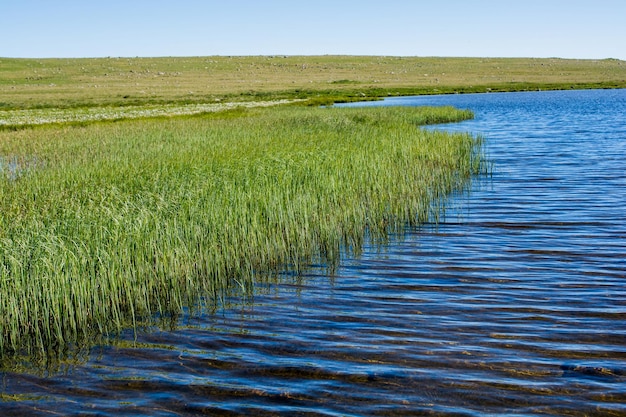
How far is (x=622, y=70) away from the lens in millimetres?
159625

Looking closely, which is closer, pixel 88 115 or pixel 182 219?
pixel 182 219

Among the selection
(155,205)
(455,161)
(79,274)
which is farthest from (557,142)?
(79,274)

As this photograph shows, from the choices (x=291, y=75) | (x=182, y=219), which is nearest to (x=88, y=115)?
(x=182, y=219)

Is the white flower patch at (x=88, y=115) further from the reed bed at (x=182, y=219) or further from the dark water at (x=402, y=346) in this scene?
the dark water at (x=402, y=346)

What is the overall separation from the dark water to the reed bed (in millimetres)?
700

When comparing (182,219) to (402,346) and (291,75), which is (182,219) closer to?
(402,346)

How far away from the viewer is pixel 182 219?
434 inches

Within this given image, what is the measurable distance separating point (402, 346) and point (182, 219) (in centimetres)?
456

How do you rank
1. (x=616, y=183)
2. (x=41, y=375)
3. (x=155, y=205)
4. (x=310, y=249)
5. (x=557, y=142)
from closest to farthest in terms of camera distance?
(x=41, y=375) < (x=155, y=205) < (x=310, y=249) < (x=616, y=183) < (x=557, y=142)

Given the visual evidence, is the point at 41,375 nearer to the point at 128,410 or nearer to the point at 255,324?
the point at 128,410

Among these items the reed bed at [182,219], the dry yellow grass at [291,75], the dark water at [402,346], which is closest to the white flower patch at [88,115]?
the reed bed at [182,219]

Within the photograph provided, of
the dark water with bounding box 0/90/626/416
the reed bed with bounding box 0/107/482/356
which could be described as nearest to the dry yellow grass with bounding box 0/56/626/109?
the reed bed with bounding box 0/107/482/356

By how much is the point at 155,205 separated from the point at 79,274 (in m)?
3.06

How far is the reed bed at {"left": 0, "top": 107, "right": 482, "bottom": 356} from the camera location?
8.51 meters
